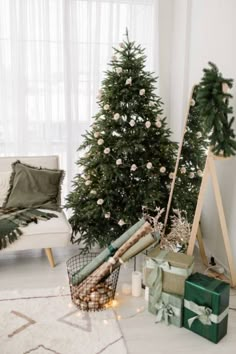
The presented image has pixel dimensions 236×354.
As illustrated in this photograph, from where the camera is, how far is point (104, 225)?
3238 mm

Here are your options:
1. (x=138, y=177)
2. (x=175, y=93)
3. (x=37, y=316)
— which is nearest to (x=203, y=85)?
(x=138, y=177)

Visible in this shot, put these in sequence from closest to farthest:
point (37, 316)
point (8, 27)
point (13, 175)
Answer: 1. point (37, 316)
2. point (13, 175)
3. point (8, 27)

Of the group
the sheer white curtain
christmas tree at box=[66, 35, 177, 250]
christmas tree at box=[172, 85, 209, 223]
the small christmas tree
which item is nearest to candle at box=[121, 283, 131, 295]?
christmas tree at box=[66, 35, 177, 250]

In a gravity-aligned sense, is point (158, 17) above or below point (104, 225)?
above

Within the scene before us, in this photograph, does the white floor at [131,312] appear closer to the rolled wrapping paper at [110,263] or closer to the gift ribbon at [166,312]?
the gift ribbon at [166,312]

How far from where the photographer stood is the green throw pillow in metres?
3.38

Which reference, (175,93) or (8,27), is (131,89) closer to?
(175,93)

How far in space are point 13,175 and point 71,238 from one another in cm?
80

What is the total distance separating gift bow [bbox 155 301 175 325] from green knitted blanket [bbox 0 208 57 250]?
1209 mm

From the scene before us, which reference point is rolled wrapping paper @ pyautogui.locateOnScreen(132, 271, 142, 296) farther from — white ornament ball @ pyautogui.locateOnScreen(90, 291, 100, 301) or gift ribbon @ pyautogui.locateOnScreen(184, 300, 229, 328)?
gift ribbon @ pyautogui.locateOnScreen(184, 300, 229, 328)

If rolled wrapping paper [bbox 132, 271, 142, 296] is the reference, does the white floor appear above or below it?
below

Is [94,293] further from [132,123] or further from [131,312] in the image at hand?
[132,123]

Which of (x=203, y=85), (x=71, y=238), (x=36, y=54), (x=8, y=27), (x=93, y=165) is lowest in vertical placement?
(x=71, y=238)

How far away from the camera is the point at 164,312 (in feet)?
7.93
